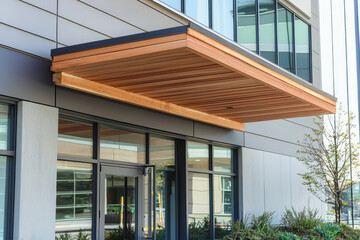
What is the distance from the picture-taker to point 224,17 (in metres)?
13.0

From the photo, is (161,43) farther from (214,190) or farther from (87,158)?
(214,190)

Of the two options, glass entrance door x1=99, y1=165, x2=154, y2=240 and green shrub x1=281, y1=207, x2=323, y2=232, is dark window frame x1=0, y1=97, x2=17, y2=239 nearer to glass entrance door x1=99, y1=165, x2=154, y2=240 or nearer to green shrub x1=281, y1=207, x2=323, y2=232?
glass entrance door x1=99, y1=165, x2=154, y2=240

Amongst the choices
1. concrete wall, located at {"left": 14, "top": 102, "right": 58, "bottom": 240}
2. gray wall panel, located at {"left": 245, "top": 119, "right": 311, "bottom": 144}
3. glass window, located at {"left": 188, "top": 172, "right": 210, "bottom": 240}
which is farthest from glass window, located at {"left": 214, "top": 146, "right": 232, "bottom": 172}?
concrete wall, located at {"left": 14, "top": 102, "right": 58, "bottom": 240}

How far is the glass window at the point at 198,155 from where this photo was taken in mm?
12016

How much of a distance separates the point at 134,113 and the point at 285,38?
8.16 meters

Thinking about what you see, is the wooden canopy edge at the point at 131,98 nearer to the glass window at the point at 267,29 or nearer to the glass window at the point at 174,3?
the glass window at the point at 174,3

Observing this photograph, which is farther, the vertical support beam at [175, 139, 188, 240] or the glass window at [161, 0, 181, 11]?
the vertical support beam at [175, 139, 188, 240]

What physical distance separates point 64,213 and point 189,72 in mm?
3100

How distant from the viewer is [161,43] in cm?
683

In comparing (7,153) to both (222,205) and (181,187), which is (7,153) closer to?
(181,187)

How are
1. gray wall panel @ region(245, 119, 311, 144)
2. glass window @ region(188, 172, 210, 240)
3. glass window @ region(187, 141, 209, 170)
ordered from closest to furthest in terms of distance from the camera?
glass window @ region(188, 172, 210, 240)
glass window @ region(187, 141, 209, 170)
gray wall panel @ region(245, 119, 311, 144)

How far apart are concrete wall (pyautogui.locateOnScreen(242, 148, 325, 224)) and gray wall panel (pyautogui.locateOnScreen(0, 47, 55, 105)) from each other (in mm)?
7390

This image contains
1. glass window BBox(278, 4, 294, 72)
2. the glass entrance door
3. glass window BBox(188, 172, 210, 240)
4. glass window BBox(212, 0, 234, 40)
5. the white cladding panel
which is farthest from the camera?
the white cladding panel

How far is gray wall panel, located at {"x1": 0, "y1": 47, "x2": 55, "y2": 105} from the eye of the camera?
721 centimetres
